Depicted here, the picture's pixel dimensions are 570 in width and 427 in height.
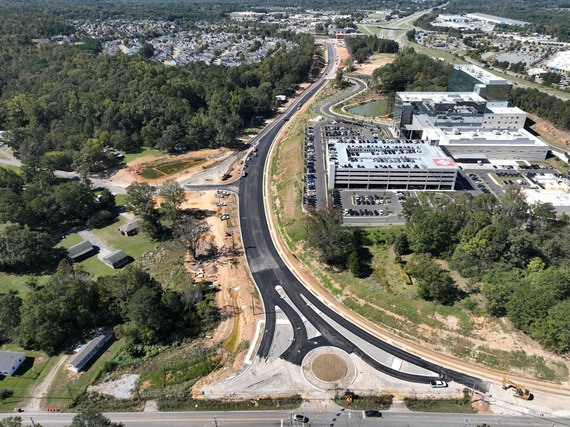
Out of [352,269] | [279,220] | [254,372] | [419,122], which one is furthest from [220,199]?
[419,122]

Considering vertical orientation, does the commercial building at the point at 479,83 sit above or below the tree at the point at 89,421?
above

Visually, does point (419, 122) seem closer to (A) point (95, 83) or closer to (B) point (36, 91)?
(A) point (95, 83)

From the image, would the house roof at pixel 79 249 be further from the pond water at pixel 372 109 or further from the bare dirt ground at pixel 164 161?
the pond water at pixel 372 109

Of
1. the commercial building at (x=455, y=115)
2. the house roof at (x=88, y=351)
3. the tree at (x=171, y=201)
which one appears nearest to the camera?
the house roof at (x=88, y=351)

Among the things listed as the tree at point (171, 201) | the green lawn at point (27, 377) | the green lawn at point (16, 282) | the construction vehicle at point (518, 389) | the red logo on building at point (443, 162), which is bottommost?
the construction vehicle at point (518, 389)

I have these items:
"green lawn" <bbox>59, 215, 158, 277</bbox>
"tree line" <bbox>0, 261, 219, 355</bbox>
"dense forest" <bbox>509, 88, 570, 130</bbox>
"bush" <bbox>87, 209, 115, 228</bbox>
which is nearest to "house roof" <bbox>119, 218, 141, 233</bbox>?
"green lawn" <bbox>59, 215, 158, 277</bbox>

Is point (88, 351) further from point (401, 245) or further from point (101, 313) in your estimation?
point (401, 245)

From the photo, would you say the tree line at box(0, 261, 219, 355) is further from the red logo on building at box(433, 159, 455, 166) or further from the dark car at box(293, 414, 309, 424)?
the red logo on building at box(433, 159, 455, 166)

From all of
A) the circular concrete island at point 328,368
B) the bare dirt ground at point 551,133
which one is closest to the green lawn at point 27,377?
the circular concrete island at point 328,368
